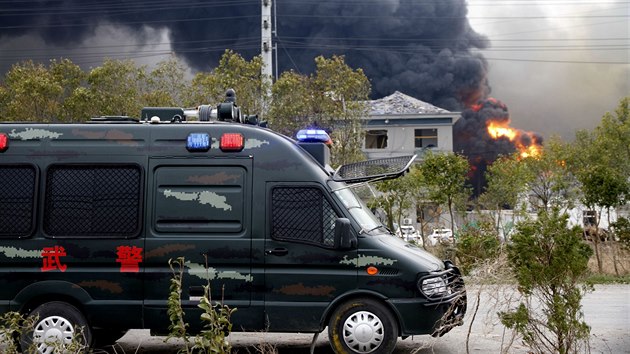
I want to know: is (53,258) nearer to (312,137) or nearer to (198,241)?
(198,241)

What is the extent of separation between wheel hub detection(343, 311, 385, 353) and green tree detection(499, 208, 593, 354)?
1664mm

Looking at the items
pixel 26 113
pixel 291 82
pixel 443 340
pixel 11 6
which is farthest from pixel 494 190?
pixel 11 6

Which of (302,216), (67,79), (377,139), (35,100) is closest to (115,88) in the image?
(67,79)

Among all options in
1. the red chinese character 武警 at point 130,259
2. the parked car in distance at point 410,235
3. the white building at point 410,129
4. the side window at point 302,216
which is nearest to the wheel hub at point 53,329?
the red chinese character 武警 at point 130,259

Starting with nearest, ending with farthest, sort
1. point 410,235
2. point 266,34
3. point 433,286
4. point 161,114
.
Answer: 1. point 433,286
2. point 161,114
3. point 410,235
4. point 266,34

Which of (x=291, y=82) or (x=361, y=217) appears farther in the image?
(x=291, y=82)

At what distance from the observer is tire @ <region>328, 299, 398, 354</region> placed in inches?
332

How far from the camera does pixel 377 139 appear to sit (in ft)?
174

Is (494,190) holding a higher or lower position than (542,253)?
higher

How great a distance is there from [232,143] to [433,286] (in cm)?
268

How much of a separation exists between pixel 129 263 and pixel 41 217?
3.76 feet

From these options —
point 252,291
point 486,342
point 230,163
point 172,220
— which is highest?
point 230,163

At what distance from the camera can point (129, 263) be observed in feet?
28.5

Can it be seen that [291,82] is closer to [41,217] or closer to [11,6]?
[41,217]
